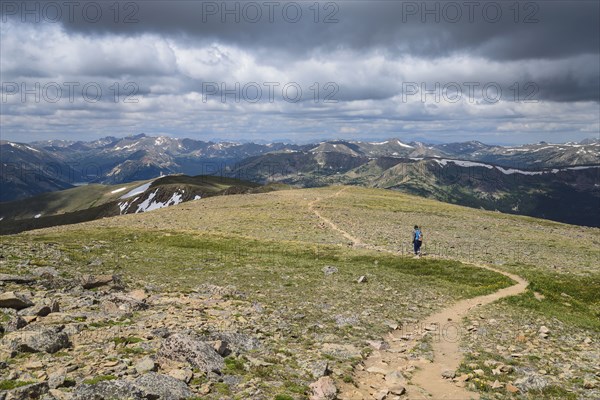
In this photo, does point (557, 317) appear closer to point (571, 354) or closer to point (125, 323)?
point (571, 354)

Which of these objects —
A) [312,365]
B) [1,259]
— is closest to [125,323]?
[312,365]

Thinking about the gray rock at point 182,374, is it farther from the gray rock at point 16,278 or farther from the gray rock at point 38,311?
the gray rock at point 16,278

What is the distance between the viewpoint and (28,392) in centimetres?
1088

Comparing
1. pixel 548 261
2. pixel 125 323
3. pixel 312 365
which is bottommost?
pixel 548 261

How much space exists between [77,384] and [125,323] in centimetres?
629

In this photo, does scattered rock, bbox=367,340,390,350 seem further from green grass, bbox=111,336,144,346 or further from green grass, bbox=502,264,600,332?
green grass, bbox=502,264,600,332

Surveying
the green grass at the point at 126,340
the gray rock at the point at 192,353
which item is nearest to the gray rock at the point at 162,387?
the gray rock at the point at 192,353

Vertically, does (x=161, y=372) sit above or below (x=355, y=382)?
above

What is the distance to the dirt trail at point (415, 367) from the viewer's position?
50.0 feet

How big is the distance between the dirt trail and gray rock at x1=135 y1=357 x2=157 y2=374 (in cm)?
695

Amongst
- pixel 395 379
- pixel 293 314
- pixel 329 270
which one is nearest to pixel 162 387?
pixel 395 379

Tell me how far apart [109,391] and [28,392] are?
212cm

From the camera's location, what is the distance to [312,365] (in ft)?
53.2

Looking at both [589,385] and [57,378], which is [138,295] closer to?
[57,378]
